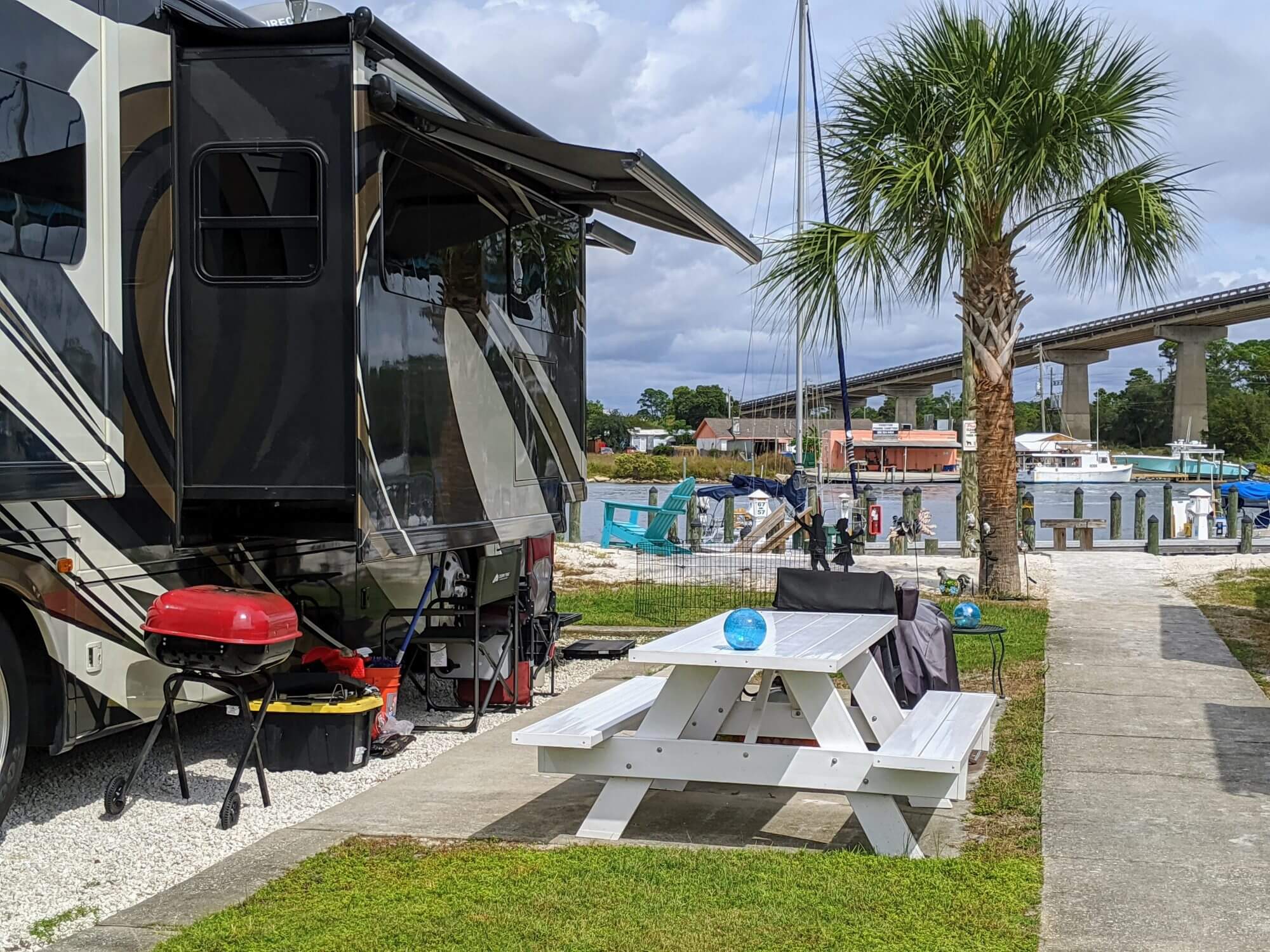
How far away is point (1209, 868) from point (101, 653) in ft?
13.5

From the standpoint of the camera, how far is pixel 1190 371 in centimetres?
5125

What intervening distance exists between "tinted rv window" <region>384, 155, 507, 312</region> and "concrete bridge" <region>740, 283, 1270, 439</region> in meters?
29.9

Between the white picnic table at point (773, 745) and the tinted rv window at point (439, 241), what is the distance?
217 cm

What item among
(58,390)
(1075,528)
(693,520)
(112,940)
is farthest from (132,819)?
(693,520)

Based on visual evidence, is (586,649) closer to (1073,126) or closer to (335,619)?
(335,619)

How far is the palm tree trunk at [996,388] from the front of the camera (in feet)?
40.9

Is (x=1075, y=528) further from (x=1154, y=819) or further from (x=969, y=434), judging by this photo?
(x=1154, y=819)

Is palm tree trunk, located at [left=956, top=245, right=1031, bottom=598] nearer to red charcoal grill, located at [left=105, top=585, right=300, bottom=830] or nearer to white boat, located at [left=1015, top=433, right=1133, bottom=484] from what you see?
red charcoal grill, located at [left=105, top=585, right=300, bottom=830]

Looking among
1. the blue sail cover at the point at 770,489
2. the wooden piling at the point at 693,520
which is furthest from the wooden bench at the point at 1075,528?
the wooden piling at the point at 693,520

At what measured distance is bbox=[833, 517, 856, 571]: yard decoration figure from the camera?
8.34m

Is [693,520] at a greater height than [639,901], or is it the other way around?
[693,520]

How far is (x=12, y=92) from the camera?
4.74 meters

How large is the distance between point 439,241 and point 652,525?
1262cm

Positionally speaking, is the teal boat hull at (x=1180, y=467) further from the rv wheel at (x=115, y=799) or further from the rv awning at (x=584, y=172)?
the rv wheel at (x=115, y=799)
